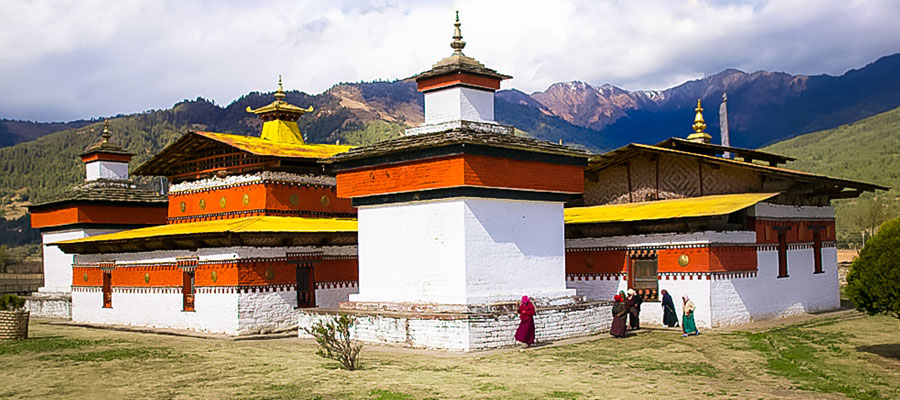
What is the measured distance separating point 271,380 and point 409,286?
5.60m

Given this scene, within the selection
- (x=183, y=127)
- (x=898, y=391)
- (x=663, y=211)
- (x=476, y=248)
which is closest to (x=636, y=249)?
(x=663, y=211)

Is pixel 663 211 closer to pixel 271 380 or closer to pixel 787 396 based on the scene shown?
pixel 787 396

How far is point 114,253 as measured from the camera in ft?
90.0

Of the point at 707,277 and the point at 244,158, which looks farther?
the point at 244,158

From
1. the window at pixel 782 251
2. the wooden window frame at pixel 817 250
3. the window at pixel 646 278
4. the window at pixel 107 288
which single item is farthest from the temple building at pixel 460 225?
the window at pixel 107 288

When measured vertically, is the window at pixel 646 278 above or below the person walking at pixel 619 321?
above

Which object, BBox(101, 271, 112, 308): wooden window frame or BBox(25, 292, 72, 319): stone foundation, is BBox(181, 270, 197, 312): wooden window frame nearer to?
BBox(101, 271, 112, 308): wooden window frame

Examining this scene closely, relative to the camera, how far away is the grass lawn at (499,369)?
1246cm

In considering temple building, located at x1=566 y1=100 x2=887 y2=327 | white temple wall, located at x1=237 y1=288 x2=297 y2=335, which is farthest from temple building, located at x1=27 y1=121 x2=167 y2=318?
temple building, located at x1=566 y1=100 x2=887 y2=327

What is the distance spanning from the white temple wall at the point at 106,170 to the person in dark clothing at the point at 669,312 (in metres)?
22.5

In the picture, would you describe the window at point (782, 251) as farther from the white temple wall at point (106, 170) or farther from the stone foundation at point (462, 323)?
the white temple wall at point (106, 170)

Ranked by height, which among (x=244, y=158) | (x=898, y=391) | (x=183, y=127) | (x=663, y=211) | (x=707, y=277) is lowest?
(x=898, y=391)

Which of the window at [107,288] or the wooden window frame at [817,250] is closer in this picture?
the wooden window frame at [817,250]

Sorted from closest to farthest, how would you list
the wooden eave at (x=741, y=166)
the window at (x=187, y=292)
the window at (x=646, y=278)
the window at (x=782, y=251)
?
the window at (x=646, y=278) < the wooden eave at (x=741, y=166) < the window at (x=782, y=251) < the window at (x=187, y=292)
